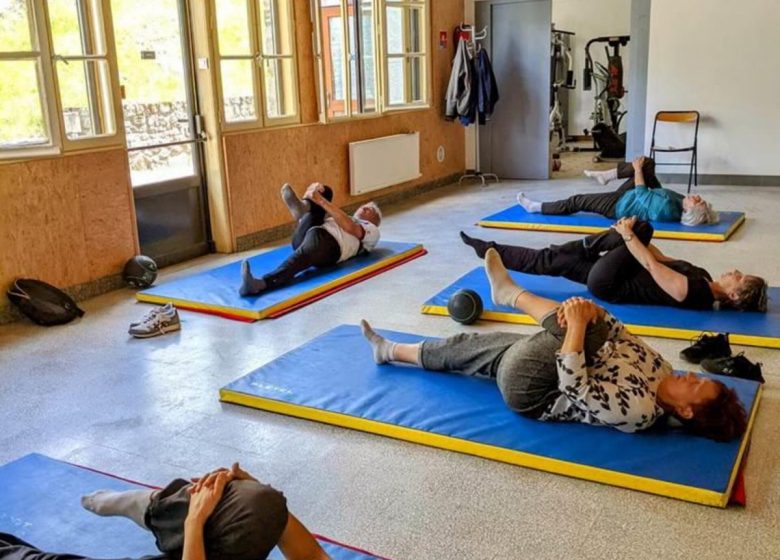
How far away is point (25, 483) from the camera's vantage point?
8.59 feet

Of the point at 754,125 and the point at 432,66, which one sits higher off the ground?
the point at 432,66

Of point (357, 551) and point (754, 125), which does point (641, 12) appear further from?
point (357, 551)

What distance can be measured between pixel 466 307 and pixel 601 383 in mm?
1571

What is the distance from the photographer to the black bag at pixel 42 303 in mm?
4527

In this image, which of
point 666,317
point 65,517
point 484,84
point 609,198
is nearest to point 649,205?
point 609,198

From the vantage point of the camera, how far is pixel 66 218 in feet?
16.1

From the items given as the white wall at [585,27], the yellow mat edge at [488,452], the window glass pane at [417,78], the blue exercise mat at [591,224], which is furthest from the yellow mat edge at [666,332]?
the white wall at [585,27]

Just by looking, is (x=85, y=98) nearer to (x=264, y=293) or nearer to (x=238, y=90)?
(x=238, y=90)

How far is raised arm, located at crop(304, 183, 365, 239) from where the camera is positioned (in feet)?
16.6

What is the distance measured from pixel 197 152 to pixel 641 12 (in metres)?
5.46

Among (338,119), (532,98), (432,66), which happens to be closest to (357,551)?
(338,119)

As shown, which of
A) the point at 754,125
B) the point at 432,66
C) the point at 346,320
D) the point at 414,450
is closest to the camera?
the point at 414,450

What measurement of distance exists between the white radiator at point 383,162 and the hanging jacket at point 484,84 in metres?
0.99

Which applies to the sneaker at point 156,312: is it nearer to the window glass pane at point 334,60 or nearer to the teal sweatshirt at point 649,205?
the window glass pane at point 334,60
